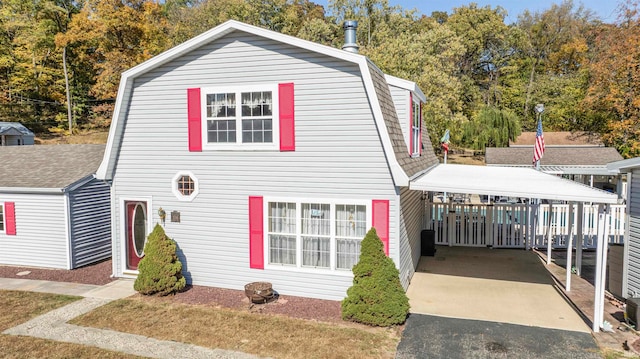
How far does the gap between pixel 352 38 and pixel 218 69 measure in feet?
11.7

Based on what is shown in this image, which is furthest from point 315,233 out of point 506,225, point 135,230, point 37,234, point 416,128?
point 37,234

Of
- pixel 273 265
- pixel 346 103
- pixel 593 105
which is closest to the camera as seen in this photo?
pixel 346 103

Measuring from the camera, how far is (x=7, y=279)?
1112 cm

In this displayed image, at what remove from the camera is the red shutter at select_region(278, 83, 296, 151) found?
9055mm

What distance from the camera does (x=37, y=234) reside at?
1215 cm

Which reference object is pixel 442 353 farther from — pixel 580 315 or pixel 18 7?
pixel 18 7

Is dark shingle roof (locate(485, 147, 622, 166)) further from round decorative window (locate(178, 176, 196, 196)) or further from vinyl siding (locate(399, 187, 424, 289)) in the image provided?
round decorative window (locate(178, 176, 196, 196))

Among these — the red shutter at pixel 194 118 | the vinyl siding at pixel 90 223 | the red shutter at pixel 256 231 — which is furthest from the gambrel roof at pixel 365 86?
the red shutter at pixel 256 231

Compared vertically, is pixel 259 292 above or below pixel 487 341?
above

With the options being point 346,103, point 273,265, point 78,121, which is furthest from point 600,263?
point 78,121

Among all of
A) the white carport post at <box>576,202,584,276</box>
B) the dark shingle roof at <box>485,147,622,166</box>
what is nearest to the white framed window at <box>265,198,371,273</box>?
the white carport post at <box>576,202,584,276</box>

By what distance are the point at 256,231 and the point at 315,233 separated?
139cm

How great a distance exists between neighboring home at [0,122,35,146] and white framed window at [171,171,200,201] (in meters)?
27.2

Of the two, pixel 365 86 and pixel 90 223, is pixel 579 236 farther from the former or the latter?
pixel 90 223
